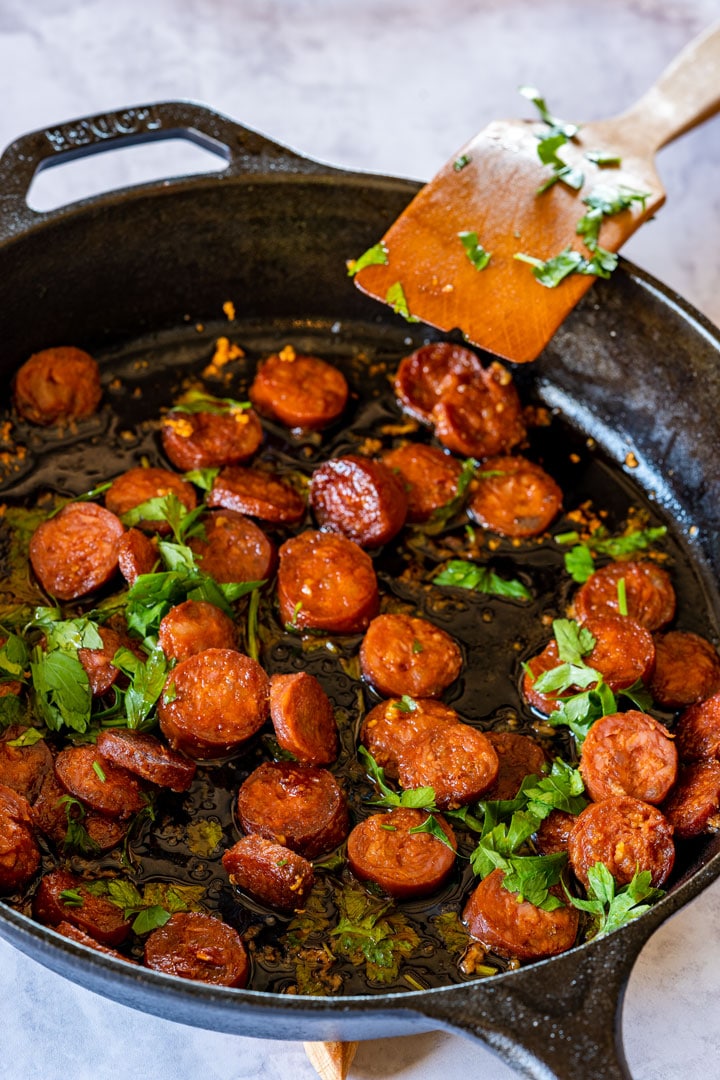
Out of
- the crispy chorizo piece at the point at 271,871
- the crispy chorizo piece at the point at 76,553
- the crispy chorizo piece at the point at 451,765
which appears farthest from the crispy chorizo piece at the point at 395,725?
the crispy chorizo piece at the point at 76,553

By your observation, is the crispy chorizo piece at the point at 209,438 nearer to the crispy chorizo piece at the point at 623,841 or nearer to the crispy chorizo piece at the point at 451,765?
the crispy chorizo piece at the point at 451,765

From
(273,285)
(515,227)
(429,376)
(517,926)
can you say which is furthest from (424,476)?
(517,926)

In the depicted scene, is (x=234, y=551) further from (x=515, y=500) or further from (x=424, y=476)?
(x=515, y=500)

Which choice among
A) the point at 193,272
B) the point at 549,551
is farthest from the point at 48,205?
the point at 549,551

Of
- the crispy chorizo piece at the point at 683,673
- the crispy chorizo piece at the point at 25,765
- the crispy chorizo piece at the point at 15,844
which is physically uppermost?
the crispy chorizo piece at the point at 683,673

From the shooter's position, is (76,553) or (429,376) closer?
(76,553)
